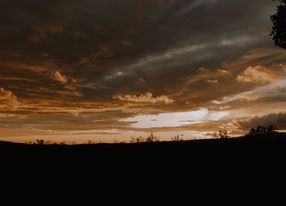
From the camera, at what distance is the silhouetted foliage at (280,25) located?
76.1 feet

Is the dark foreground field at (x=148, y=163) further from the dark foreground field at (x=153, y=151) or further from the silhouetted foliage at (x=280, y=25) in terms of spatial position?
the silhouetted foliage at (x=280, y=25)

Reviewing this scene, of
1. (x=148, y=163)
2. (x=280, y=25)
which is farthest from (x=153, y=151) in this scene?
(x=280, y=25)

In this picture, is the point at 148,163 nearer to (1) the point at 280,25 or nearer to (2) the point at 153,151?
(2) the point at 153,151

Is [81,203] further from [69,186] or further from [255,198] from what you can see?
[255,198]

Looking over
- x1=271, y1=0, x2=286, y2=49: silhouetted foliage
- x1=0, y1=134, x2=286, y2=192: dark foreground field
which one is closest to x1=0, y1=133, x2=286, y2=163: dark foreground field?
x1=0, y1=134, x2=286, y2=192: dark foreground field

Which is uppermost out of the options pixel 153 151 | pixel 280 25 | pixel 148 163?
pixel 280 25

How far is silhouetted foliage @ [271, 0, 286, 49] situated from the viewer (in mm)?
23203

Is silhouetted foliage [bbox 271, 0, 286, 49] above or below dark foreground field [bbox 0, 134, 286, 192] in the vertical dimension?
above

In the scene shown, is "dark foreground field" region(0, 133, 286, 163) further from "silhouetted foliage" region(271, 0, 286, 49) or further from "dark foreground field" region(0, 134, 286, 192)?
"silhouetted foliage" region(271, 0, 286, 49)

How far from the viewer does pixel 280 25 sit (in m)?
23.3

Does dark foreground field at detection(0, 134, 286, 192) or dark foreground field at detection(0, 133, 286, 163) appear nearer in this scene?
dark foreground field at detection(0, 134, 286, 192)

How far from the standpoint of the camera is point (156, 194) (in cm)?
799

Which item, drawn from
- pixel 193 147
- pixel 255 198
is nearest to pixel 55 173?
pixel 193 147

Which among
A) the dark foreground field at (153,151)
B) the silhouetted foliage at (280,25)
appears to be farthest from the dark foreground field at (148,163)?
the silhouetted foliage at (280,25)
